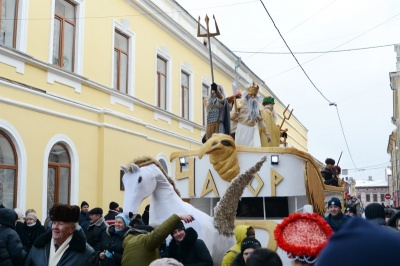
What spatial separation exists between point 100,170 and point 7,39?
435 cm

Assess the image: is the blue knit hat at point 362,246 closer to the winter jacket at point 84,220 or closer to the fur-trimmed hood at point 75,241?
the fur-trimmed hood at point 75,241

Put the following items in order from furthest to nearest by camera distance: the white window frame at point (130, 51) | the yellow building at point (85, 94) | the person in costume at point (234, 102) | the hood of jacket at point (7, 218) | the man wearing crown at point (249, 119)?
the white window frame at point (130, 51), the yellow building at point (85, 94), the person in costume at point (234, 102), the man wearing crown at point (249, 119), the hood of jacket at point (7, 218)

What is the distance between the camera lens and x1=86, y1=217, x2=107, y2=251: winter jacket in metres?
7.20

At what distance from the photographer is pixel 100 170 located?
13922 millimetres

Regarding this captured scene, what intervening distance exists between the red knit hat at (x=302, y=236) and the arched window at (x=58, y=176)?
9872 mm

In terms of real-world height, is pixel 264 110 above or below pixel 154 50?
below

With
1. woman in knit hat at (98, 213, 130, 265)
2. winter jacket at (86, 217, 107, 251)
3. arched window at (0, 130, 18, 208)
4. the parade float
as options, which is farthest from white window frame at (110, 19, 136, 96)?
woman in knit hat at (98, 213, 130, 265)

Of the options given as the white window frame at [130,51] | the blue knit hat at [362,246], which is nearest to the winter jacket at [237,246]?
the blue knit hat at [362,246]

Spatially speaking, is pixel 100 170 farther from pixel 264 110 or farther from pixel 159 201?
pixel 159 201

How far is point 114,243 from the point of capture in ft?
17.2

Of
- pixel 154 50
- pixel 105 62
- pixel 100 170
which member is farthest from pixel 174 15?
pixel 100 170

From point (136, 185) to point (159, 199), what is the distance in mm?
470

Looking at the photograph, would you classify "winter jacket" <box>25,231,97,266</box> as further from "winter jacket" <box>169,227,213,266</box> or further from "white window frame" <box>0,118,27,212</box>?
"white window frame" <box>0,118,27,212</box>

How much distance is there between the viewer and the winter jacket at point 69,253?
3.82 metres
